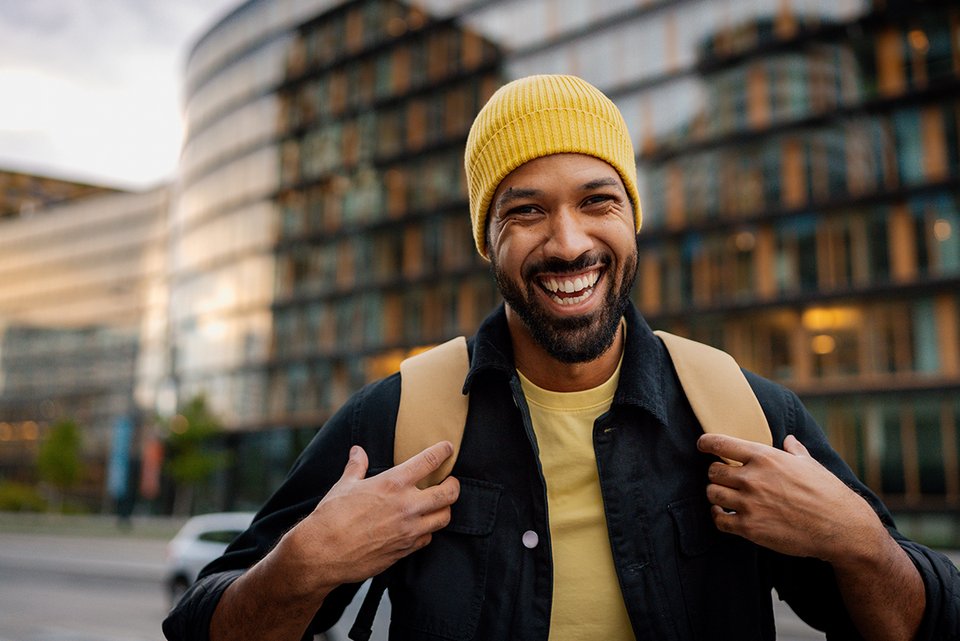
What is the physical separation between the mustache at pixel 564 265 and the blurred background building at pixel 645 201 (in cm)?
2532

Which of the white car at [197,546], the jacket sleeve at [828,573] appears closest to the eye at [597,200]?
the jacket sleeve at [828,573]

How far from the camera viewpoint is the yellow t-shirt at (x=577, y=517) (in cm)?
177

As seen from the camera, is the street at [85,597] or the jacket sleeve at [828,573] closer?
the jacket sleeve at [828,573]

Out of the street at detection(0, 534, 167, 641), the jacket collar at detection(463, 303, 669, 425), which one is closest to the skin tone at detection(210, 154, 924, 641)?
the jacket collar at detection(463, 303, 669, 425)

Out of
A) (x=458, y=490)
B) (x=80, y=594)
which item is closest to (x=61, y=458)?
(x=80, y=594)

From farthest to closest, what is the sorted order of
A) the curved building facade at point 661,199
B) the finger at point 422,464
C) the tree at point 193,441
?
1. the tree at point 193,441
2. the curved building facade at point 661,199
3. the finger at point 422,464

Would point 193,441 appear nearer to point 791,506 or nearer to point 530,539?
point 530,539

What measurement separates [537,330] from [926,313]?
26169mm

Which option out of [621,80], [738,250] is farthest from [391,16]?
[738,250]

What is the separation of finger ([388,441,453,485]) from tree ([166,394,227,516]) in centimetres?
3870

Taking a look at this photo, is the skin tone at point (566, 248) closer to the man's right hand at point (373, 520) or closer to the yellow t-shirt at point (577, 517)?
the yellow t-shirt at point (577, 517)

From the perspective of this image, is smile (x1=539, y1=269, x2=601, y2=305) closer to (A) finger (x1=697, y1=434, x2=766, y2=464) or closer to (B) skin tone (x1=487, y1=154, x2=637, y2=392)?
(B) skin tone (x1=487, y1=154, x2=637, y2=392)

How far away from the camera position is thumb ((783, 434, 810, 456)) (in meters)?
1.72

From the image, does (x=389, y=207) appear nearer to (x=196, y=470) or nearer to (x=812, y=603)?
(x=196, y=470)
